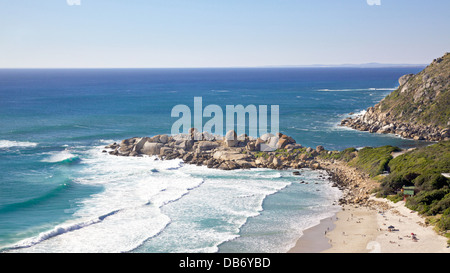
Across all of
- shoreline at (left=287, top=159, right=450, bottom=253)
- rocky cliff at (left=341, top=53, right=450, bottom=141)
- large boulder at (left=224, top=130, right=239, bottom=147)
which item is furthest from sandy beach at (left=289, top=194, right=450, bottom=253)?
rocky cliff at (left=341, top=53, right=450, bottom=141)

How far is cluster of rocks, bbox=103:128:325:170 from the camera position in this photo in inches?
2280

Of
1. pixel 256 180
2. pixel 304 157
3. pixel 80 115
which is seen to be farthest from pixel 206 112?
pixel 256 180

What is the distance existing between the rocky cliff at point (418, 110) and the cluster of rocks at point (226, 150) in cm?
2447

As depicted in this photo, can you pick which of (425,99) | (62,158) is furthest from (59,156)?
(425,99)

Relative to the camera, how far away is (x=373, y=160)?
173 feet

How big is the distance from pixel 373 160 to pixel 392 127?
30.6m

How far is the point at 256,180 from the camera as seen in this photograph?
51031 mm

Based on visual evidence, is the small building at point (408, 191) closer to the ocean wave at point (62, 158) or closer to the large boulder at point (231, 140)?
the large boulder at point (231, 140)

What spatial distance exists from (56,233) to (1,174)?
74.0ft

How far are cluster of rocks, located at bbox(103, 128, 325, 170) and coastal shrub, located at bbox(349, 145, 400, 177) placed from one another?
5441 millimetres

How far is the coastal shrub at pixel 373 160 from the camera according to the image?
49.4m

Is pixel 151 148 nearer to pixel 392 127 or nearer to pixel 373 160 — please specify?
pixel 373 160

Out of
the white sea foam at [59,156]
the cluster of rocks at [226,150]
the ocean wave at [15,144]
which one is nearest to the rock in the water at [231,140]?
the cluster of rocks at [226,150]
